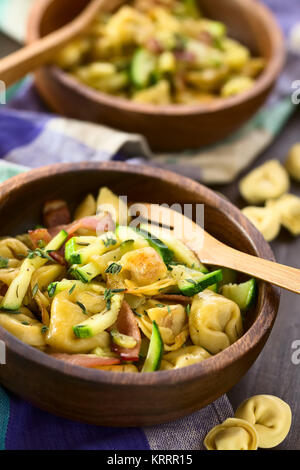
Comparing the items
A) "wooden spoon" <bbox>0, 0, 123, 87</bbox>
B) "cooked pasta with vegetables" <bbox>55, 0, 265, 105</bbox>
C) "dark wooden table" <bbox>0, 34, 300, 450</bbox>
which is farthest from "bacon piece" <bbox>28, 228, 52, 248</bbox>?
"cooked pasta with vegetables" <bbox>55, 0, 265, 105</bbox>

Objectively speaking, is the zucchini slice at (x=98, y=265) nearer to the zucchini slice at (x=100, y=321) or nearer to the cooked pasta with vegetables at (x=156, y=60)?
the zucchini slice at (x=100, y=321)

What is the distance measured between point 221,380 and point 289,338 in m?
0.46

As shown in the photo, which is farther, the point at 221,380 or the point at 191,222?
the point at 191,222

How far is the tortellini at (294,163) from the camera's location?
2165mm

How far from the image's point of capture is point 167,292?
1438 millimetres

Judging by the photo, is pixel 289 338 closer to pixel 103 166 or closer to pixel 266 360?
pixel 266 360

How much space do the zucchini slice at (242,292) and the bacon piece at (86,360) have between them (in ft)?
1.15

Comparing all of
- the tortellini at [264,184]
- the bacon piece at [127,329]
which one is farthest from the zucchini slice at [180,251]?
the tortellini at [264,184]

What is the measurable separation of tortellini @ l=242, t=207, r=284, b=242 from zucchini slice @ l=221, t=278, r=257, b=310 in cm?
45

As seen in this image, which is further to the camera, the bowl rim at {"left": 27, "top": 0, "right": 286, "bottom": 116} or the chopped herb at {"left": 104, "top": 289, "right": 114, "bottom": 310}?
the bowl rim at {"left": 27, "top": 0, "right": 286, "bottom": 116}

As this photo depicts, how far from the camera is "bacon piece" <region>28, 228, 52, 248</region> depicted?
1.52 metres

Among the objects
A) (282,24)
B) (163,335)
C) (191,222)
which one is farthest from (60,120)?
(282,24)
